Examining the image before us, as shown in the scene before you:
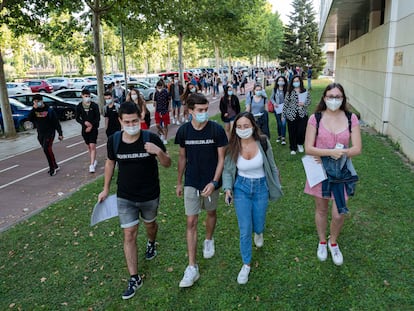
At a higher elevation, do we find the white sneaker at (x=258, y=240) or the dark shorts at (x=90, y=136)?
the dark shorts at (x=90, y=136)

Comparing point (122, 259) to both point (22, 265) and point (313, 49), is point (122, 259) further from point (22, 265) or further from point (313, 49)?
point (313, 49)

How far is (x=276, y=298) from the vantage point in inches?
146

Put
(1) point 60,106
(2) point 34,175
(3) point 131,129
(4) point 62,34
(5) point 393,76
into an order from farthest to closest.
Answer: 1. (1) point 60,106
2. (4) point 62,34
3. (5) point 393,76
4. (2) point 34,175
5. (3) point 131,129

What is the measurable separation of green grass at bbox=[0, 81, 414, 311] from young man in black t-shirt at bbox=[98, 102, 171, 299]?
0.58 metres

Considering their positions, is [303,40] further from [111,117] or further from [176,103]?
[111,117]

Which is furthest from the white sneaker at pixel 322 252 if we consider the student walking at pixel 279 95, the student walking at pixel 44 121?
the student walking at pixel 44 121

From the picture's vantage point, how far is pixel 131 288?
3.91 metres

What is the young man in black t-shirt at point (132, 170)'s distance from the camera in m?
3.73

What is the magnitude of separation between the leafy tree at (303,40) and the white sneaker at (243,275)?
155 feet

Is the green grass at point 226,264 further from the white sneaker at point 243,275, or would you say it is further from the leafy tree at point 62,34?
the leafy tree at point 62,34

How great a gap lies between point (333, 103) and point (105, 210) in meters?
2.58

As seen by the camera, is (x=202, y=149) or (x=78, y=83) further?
(x=78, y=83)

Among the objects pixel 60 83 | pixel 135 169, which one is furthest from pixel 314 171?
pixel 60 83

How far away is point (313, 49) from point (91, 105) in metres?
45.8
